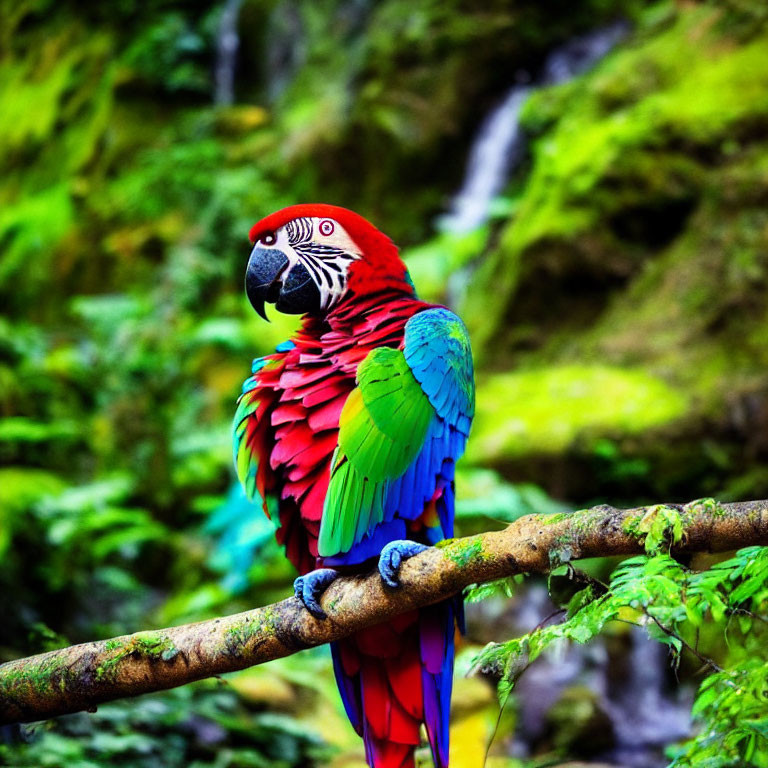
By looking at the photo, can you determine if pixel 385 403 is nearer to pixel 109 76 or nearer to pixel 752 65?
pixel 752 65

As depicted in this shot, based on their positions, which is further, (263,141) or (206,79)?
(206,79)

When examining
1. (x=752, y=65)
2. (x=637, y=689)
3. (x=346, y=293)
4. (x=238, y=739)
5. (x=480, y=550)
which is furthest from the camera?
(x=752, y=65)

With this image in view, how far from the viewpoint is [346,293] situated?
2.08 meters

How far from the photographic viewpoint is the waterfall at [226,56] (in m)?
10.6

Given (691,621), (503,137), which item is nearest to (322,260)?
(691,621)

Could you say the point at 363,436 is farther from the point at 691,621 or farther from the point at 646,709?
the point at 646,709

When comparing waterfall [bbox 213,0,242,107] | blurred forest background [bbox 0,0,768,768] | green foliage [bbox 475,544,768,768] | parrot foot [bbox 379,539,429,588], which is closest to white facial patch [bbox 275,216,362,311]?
blurred forest background [bbox 0,0,768,768]

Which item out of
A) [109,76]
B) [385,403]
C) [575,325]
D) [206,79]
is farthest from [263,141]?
[385,403]

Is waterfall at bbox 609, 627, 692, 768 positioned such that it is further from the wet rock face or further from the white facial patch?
the white facial patch

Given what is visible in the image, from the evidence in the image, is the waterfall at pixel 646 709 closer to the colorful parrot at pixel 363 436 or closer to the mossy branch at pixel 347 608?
Result: the colorful parrot at pixel 363 436

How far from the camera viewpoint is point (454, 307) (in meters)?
6.86

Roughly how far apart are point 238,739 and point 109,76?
9.46m

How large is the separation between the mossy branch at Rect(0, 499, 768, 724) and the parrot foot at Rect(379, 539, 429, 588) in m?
0.02

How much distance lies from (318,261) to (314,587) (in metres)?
0.82
